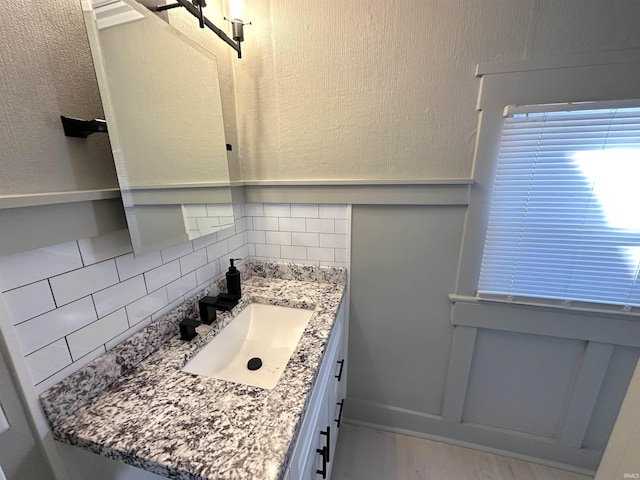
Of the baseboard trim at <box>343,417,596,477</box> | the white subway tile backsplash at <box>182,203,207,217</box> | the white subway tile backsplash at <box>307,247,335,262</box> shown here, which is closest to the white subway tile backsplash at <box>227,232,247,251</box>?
the white subway tile backsplash at <box>182,203,207,217</box>

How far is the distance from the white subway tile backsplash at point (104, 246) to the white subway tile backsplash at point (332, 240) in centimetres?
77

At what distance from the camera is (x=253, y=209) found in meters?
1.27

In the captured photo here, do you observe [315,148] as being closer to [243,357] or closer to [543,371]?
[243,357]

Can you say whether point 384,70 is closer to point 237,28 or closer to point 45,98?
point 237,28

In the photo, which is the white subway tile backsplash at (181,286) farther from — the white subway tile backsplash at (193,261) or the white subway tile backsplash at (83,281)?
the white subway tile backsplash at (83,281)

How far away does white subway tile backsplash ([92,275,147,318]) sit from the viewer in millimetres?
614

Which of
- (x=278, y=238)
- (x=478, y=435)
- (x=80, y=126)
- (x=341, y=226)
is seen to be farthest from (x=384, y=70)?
(x=478, y=435)

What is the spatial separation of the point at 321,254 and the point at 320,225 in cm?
15

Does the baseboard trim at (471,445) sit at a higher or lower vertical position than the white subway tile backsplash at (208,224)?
lower

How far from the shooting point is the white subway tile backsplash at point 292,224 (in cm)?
122

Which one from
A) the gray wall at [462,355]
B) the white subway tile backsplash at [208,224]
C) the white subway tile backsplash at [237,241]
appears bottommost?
the gray wall at [462,355]

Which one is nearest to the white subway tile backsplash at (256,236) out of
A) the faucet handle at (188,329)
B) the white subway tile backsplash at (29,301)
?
the faucet handle at (188,329)

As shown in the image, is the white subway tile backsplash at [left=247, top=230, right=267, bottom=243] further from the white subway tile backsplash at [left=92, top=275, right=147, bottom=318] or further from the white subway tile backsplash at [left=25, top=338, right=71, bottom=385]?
the white subway tile backsplash at [left=25, top=338, right=71, bottom=385]

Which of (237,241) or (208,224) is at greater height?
(208,224)
